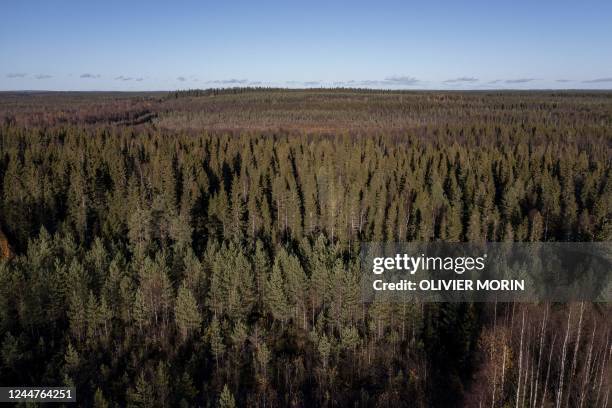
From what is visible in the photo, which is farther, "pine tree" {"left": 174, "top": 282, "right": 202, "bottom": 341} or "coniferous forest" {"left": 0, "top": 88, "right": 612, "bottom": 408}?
"pine tree" {"left": 174, "top": 282, "right": 202, "bottom": 341}

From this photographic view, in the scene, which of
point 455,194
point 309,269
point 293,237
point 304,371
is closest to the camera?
point 304,371

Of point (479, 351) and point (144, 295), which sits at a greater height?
point (144, 295)

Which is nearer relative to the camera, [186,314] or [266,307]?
[186,314]

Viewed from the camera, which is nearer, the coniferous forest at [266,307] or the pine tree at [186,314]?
the coniferous forest at [266,307]

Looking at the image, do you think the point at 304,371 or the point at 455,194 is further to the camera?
the point at 455,194

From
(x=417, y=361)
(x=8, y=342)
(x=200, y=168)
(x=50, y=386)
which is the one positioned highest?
(x=200, y=168)

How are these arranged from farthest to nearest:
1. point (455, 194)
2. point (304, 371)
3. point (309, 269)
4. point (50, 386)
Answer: point (455, 194) → point (309, 269) → point (304, 371) → point (50, 386)

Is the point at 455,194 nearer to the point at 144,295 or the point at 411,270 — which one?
the point at 411,270

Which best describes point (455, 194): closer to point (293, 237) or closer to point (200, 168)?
point (293, 237)

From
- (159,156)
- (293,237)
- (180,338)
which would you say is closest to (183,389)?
(180,338)

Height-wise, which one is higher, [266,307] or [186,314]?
[186,314]
